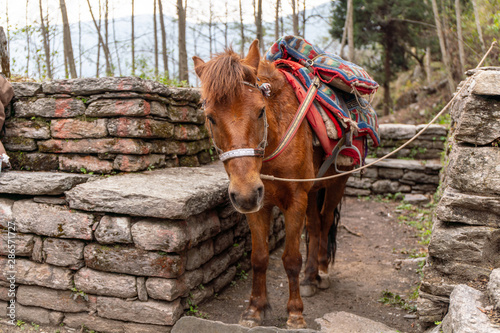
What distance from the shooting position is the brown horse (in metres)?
2.37

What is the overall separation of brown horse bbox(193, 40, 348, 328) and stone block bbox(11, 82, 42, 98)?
2.09 meters

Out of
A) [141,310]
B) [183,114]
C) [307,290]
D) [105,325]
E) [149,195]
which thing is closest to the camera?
[149,195]

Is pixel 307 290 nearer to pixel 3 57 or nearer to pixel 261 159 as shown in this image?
pixel 261 159

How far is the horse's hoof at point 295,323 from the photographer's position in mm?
3048

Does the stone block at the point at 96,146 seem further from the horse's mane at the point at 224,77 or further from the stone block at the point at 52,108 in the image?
the horse's mane at the point at 224,77

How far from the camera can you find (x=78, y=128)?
12.0ft

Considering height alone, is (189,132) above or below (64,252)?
above

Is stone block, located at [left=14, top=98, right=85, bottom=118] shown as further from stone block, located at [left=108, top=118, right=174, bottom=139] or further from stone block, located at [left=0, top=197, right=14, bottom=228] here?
stone block, located at [left=0, top=197, right=14, bottom=228]

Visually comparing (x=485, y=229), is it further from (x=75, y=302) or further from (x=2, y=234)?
(x=2, y=234)

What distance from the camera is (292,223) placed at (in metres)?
3.00

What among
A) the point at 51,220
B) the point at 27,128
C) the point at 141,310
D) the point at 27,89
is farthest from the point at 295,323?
the point at 27,89

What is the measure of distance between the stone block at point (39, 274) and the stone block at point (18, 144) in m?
1.14

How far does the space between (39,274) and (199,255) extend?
1.45 meters

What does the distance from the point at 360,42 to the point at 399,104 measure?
350 centimetres
